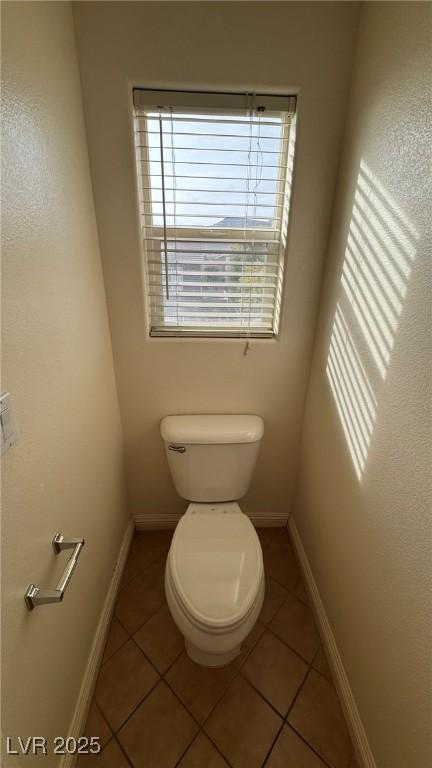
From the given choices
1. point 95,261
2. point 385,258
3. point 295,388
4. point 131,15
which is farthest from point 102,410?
point 131,15

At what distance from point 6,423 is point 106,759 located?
1150 millimetres

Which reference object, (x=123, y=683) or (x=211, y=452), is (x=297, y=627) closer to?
(x=123, y=683)

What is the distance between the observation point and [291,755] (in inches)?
39.6

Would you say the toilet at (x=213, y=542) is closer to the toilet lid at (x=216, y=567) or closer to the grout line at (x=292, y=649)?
the toilet lid at (x=216, y=567)

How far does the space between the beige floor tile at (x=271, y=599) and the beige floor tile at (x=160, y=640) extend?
14.4 inches

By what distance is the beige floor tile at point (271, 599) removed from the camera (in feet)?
4.53

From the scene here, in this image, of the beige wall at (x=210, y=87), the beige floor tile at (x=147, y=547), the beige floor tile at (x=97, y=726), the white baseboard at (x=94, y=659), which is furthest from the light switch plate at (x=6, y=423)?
the beige floor tile at (x=147, y=547)

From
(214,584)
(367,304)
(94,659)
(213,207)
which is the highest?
(213,207)

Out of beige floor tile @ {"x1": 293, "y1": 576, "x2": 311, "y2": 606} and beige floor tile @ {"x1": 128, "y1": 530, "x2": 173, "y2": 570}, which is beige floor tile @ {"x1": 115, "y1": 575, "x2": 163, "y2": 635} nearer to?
beige floor tile @ {"x1": 128, "y1": 530, "x2": 173, "y2": 570}

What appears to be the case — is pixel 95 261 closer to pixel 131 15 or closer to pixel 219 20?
pixel 131 15

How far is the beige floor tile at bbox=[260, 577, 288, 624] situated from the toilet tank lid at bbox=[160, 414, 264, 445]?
722 millimetres

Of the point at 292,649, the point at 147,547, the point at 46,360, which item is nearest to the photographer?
the point at 46,360

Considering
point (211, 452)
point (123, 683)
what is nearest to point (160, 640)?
point (123, 683)

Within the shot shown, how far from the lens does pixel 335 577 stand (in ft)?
3.90
